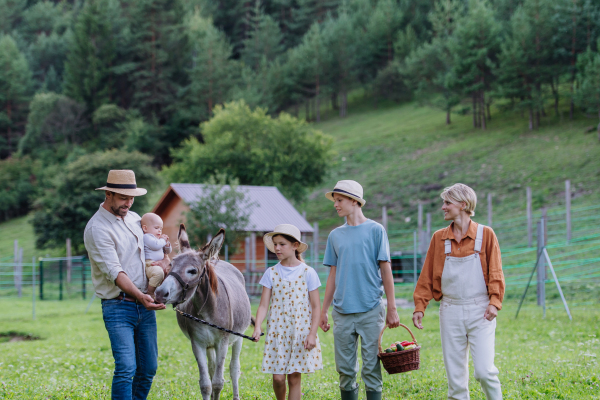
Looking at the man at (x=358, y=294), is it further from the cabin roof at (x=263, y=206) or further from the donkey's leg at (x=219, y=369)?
the cabin roof at (x=263, y=206)

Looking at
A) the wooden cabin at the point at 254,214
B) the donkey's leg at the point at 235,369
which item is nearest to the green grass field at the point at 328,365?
the donkey's leg at the point at 235,369

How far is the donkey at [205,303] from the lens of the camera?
473 cm

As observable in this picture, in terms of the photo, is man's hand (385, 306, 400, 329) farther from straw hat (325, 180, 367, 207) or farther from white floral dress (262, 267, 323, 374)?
straw hat (325, 180, 367, 207)

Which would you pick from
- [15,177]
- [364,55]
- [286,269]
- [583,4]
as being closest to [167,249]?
[286,269]

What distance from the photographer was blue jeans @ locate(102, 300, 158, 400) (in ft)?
13.8

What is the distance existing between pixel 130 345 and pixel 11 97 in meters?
66.3

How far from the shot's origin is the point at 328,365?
25.4 ft

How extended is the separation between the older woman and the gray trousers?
358 millimetres

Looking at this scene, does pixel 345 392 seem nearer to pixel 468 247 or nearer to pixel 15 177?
pixel 468 247

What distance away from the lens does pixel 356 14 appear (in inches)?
2496

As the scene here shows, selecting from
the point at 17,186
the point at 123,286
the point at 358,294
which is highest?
the point at 17,186

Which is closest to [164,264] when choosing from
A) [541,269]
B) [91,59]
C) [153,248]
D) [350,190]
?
[153,248]

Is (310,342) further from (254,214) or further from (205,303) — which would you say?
(254,214)

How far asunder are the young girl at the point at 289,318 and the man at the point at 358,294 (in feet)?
0.59
